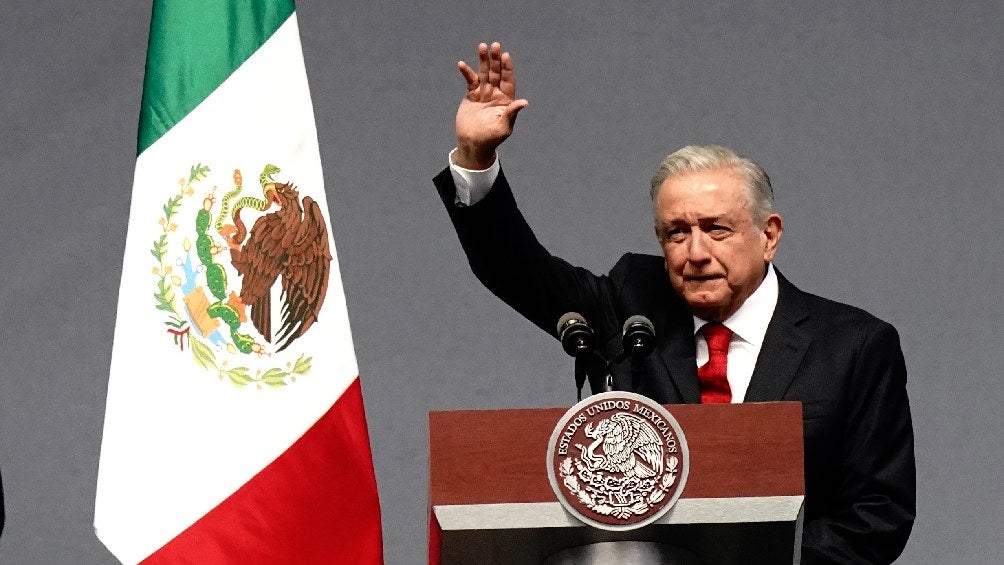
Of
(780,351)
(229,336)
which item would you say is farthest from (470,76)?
(229,336)

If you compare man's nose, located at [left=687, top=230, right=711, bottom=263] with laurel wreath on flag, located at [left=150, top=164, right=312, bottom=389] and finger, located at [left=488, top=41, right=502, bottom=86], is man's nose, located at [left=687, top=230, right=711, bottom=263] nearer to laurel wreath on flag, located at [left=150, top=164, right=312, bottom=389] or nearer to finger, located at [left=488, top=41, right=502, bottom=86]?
finger, located at [left=488, top=41, right=502, bottom=86]

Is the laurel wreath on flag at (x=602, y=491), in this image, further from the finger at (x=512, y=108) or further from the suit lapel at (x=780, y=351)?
the finger at (x=512, y=108)

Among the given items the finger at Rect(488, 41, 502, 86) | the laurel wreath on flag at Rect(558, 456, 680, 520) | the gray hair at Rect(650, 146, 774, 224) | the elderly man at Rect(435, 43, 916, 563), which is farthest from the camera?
the gray hair at Rect(650, 146, 774, 224)

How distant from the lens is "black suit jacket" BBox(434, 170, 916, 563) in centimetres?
307

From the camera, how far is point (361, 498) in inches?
153

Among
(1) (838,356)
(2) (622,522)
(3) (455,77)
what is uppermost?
(3) (455,77)

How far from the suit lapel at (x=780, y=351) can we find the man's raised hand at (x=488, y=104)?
65cm

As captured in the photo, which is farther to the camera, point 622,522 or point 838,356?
point 838,356

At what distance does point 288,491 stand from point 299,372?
27 centimetres

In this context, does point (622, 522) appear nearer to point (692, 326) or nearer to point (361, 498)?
point (692, 326)

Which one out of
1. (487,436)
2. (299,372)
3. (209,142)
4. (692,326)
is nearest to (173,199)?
(209,142)

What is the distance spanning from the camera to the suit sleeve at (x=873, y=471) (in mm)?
3000

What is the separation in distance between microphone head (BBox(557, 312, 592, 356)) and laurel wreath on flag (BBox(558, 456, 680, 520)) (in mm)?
264

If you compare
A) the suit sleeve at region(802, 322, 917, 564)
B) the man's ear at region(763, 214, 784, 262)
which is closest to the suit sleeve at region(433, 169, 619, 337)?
the man's ear at region(763, 214, 784, 262)
